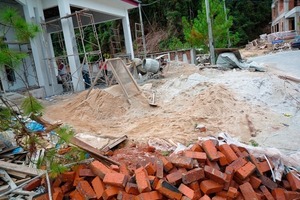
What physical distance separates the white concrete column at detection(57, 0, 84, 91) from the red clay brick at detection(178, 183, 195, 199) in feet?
23.4

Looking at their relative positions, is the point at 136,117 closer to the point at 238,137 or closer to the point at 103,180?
the point at 238,137

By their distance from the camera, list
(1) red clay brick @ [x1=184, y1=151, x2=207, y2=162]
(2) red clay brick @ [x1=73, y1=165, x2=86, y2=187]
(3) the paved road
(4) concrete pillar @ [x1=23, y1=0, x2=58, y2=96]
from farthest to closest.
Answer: (3) the paved road, (4) concrete pillar @ [x1=23, y1=0, x2=58, y2=96], (1) red clay brick @ [x1=184, y1=151, x2=207, y2=162], (2) red clay brick @ [x1=73, y1=165, x2=86, y2=187]

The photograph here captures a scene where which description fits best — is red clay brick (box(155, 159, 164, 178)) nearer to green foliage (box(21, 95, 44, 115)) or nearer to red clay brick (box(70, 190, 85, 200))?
red clay brick (box(70, 190, 85, 200))

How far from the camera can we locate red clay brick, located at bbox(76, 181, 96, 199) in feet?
9.32

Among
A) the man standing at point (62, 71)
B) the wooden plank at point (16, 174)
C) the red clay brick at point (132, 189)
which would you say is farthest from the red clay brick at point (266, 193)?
the man standing at point (62, 71)

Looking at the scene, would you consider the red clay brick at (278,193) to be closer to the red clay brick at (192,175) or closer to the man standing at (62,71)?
the red clay brick at (192,175)

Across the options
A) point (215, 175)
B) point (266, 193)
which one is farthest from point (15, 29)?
point (266, 193)

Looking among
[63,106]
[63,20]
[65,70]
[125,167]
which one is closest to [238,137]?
[125,167]

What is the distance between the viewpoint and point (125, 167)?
10.5 ft

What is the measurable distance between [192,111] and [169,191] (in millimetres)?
3354

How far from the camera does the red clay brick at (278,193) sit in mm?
3006

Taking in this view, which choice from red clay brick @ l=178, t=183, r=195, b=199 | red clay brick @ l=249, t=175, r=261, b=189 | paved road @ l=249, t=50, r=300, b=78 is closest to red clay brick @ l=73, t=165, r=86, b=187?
red clay brick @ l=178, t=183, r=195, b=199

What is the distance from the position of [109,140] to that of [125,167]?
139 centimetres

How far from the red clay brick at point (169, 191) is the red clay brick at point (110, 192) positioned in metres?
0.49
